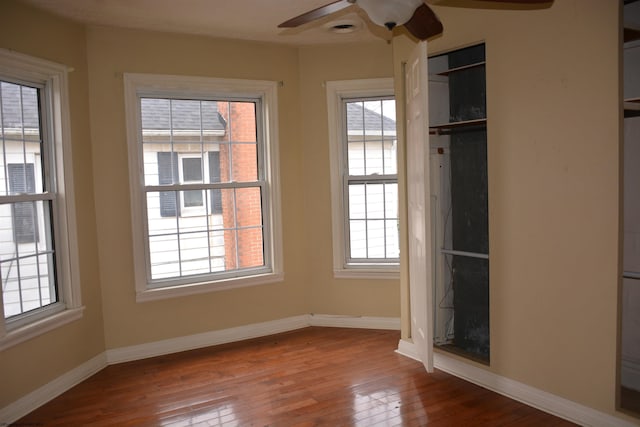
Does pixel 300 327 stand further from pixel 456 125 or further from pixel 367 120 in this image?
pixel 456 125

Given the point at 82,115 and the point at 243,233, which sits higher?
the point at 82,115

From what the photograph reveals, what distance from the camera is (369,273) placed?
5027 millimetres

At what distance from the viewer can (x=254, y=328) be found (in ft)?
16.1

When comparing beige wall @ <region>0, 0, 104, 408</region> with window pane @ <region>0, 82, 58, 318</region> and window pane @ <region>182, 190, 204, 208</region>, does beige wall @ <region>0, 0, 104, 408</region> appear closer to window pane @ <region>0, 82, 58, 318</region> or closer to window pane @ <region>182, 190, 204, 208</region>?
window pane @ <region>0, 82, 58, 318</region>

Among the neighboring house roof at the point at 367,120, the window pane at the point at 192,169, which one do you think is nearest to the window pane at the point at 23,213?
the window pane at the point at 192,169

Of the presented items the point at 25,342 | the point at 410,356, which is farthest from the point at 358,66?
the point at 25,342

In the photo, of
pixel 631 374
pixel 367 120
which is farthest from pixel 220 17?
pixel 631 374

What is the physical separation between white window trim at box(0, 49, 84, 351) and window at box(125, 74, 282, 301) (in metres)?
0.51

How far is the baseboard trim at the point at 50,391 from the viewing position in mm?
3338

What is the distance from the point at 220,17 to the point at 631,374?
3703 millimetres

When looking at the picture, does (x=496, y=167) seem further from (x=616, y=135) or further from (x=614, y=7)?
(x=614, y=7)

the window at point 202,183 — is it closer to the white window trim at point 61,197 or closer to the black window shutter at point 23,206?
the white window trim at point 61,197

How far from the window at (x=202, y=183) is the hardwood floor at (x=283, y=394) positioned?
0.72 metres

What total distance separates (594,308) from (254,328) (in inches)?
115
